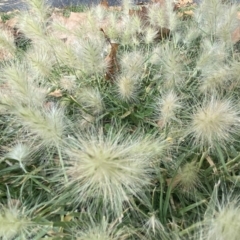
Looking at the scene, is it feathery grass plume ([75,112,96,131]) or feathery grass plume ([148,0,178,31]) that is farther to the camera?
feathery grass plume ([148,0,178,31])

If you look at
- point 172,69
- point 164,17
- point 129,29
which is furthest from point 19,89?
point 164,17

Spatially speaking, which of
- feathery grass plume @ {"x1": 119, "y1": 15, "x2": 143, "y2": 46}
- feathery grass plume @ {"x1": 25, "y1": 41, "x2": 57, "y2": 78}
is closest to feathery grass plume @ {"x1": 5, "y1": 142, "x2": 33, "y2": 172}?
feathery grass plume @ {"x1": 25, "y1": 41, "x2": 57, "y2": 78}

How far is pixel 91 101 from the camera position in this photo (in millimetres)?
967

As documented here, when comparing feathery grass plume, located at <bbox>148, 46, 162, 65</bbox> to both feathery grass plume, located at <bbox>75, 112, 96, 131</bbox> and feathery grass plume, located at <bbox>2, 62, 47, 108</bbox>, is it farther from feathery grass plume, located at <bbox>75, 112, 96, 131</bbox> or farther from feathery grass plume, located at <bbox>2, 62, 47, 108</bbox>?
feathery grass plume, located at <bbox>2, 62, 47, 108</bbox>

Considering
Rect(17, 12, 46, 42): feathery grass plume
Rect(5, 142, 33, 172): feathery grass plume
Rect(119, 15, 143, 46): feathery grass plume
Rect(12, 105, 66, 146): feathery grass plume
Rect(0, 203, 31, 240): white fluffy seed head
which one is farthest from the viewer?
Rect(119, 15, 143, 46): feathery grass plume

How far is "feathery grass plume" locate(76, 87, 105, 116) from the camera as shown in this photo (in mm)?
963

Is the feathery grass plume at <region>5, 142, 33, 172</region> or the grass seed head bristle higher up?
the grass seed head bristle

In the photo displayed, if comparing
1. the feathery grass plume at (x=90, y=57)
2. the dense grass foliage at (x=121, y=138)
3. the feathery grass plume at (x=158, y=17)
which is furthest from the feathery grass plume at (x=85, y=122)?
the feathery grass plume at (x=158, y=17)

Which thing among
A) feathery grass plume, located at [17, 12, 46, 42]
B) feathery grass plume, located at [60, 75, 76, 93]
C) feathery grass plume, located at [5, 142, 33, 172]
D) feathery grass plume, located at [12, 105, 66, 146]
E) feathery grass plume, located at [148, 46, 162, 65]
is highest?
feathery grass plume, located at [17, 12, 46, 42]

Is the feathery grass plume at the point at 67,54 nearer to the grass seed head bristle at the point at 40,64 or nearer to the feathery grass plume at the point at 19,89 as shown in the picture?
the grass seed head bristle at the point at 40,64

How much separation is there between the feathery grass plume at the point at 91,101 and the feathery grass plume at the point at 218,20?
0.34 metres

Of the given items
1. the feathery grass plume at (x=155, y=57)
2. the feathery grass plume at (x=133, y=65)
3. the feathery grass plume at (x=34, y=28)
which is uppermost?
the feathery grass plume at (x=34, y=28)

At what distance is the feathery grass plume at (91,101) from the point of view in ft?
3.16

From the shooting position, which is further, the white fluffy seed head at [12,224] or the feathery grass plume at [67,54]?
the feathery grass plume at [67,54]
